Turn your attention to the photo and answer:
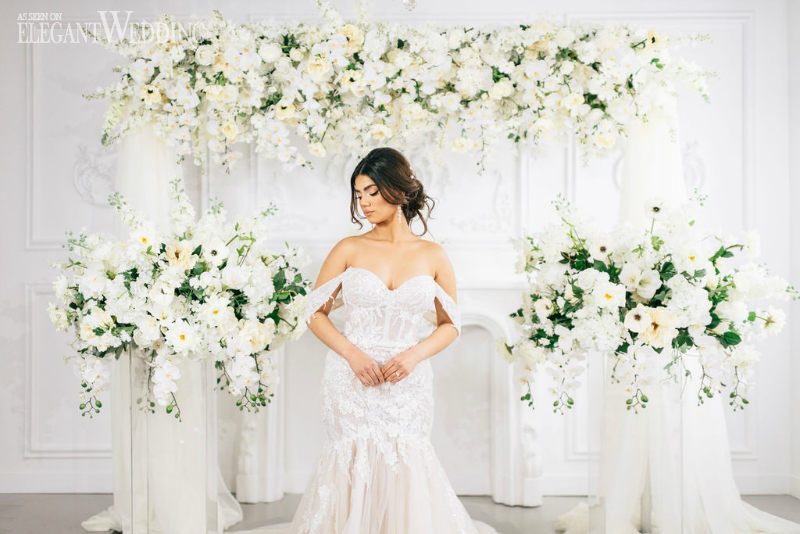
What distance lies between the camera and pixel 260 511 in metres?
4.48

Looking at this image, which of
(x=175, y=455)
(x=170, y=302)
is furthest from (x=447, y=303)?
(x=175, y=455)

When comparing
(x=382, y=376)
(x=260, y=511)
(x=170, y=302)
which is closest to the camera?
(x=170, y=302)

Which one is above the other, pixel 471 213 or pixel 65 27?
pixel 65 27

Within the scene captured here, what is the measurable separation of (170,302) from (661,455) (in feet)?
8.28

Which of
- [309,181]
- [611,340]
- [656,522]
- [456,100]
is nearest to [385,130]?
[456,100]

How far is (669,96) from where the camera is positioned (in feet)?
13.3

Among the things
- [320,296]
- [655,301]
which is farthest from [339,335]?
[655,301]

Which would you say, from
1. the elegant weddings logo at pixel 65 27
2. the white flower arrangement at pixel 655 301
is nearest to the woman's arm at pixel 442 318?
the white flower arrangement at pixel 655 301

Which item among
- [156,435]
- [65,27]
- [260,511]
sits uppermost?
[65,27]

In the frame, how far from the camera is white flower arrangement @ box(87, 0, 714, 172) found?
3.97m

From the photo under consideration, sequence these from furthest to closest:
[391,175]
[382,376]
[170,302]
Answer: [391,175], [382,376], [170,302]

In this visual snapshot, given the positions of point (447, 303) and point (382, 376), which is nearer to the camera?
point (382, 376)

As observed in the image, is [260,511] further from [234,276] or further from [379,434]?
[234,276]

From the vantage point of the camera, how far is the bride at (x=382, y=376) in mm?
3014
